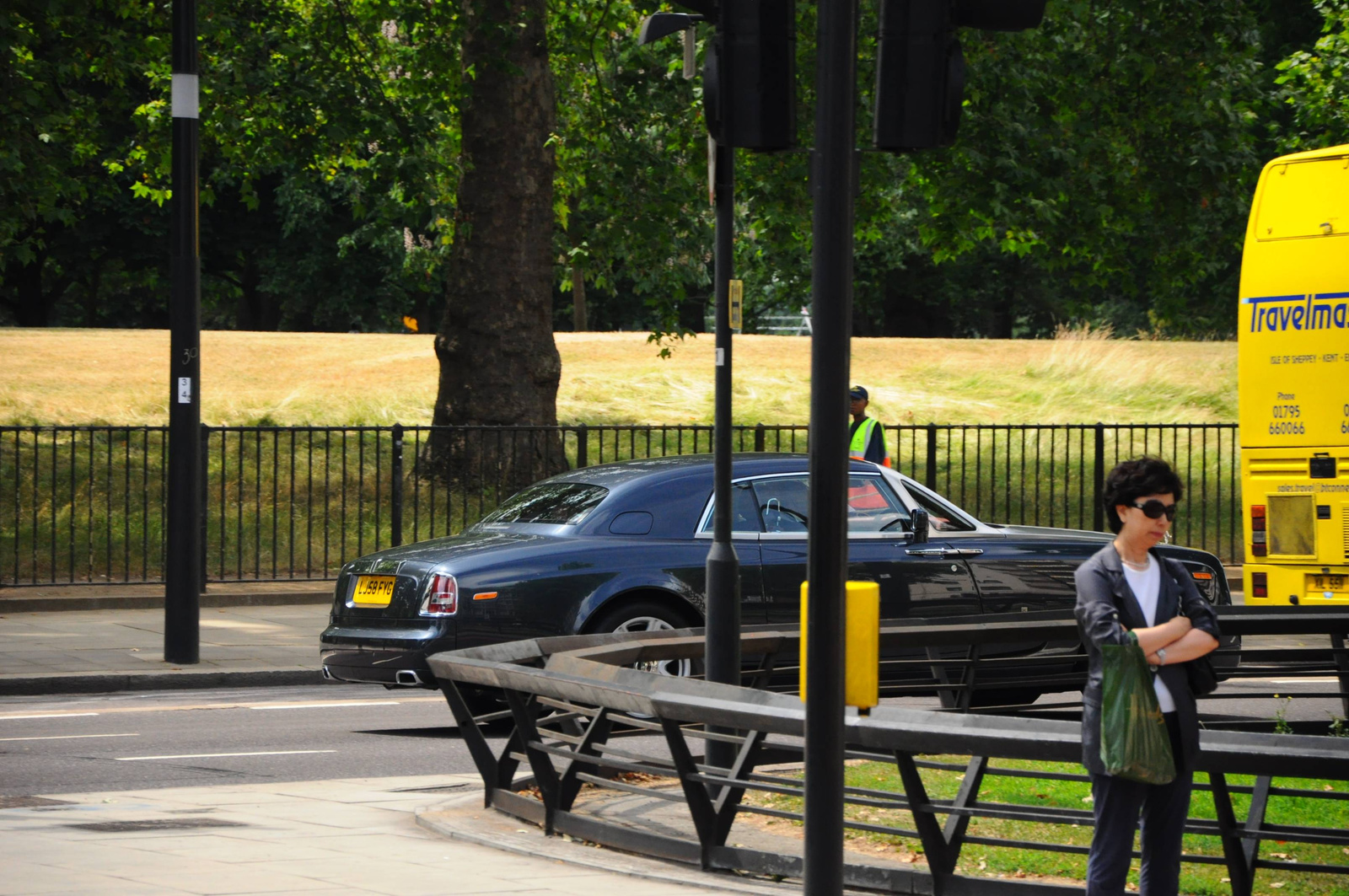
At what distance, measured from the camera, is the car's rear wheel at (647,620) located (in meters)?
10.3

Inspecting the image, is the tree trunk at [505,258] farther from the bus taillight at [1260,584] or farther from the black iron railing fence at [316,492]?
the bus taillight at [1260,584]

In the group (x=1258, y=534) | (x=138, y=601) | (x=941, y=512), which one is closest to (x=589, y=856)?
(x=941, y=512)

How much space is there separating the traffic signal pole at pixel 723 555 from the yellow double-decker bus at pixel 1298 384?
6225mm

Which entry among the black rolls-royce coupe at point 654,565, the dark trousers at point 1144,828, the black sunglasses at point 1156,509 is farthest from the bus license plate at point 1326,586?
the black sunglasses at point 1156,509

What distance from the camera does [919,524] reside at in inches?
431

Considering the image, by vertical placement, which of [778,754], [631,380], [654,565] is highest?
[631,380]

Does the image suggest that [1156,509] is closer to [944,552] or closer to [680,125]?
[944,552]

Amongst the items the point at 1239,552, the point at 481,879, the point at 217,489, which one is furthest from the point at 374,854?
the point at 1239,552

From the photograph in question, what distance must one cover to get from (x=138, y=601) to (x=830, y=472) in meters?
13.2

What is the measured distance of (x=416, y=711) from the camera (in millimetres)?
11672

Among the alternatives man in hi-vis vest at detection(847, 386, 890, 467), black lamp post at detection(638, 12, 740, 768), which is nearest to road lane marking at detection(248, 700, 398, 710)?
man in hi-vis vest at detection(847, 386, 890, 467)

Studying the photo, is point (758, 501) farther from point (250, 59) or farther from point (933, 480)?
point (250, 59)

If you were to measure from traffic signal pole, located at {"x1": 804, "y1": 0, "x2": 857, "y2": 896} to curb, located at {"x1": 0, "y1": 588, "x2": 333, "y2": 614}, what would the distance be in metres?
12.0

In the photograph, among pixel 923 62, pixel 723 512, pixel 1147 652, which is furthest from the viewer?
pixel 723 512
